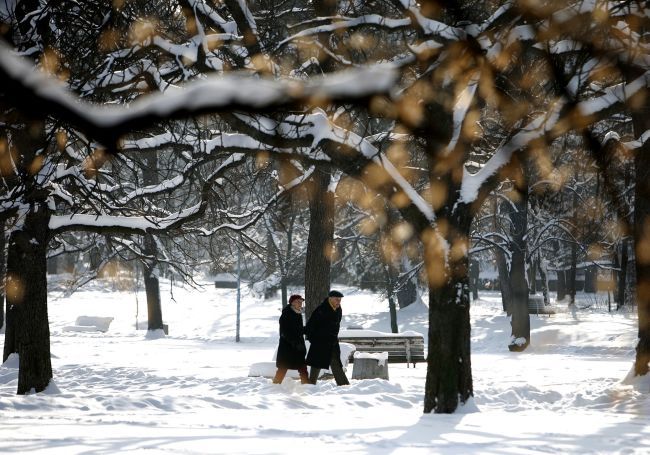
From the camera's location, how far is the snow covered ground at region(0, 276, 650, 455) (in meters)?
7.03

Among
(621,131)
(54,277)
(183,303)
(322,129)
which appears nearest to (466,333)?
(322,129)

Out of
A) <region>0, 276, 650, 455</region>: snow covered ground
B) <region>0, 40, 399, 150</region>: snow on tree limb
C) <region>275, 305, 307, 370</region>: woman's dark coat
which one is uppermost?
<region>0, 40, 399, 150</region>: snow on tree limb

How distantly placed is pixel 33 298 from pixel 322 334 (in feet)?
14.8

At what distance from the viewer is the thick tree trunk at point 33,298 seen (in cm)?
1188

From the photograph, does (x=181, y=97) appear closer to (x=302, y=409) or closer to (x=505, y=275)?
(x=302, y=409)

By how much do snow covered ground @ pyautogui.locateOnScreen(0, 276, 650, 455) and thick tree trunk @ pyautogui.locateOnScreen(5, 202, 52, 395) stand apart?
0.47 metres

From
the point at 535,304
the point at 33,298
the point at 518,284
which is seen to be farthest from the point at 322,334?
the point at 535,304

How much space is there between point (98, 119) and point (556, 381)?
1384cm

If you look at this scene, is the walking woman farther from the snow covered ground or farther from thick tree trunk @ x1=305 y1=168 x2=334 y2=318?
thick tree trunk @ x1=305 y1=168 x2=334 y2=318

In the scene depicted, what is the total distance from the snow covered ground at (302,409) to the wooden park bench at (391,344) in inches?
27.8

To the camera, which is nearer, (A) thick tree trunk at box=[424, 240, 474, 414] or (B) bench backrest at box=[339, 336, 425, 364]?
(A) thick tree trunk at box=[424, 240, 474, 414]

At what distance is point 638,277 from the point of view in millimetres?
12625

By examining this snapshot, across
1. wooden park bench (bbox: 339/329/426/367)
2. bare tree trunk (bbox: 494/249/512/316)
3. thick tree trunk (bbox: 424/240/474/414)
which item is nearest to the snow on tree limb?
thick tree trunk (bbox: 424/240/474/414)

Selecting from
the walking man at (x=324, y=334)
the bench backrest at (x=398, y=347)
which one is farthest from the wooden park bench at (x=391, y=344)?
the walking man at (x=324, y=334)
